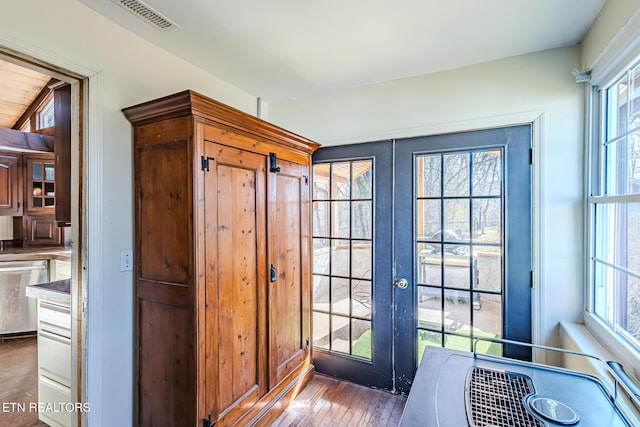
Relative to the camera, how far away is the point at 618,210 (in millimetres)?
1637

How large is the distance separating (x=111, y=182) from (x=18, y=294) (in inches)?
122

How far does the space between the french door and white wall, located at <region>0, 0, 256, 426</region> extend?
147cm

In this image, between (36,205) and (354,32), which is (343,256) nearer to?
(354,32)

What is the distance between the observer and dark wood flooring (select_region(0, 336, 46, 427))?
221 centimetres

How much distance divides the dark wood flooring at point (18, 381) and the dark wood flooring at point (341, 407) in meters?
1.77

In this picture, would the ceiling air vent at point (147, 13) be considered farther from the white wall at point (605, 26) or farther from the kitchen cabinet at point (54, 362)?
the white wall at point (605, 26)

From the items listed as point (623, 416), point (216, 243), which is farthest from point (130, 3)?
point (623, 416)

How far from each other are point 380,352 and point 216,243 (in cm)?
164

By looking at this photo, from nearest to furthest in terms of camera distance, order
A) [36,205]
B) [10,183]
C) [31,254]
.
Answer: [31,254]
[10,183]
[36,205]

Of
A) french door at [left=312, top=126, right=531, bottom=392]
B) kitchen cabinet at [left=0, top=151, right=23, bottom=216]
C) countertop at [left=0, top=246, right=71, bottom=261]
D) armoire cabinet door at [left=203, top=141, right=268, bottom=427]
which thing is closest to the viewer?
armoire cabinet door at [left=203, top=141, right=268, bottom=427]

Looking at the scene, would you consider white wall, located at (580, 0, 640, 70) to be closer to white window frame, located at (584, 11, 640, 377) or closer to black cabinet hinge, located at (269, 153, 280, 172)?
white window frame, located at (584, 11, 640, 377)

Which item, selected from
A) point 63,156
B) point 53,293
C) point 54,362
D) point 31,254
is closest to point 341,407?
point 54,362

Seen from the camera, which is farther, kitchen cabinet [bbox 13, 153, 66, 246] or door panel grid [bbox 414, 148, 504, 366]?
kitchen cabinet [bbox 13, 153, 66, 246]

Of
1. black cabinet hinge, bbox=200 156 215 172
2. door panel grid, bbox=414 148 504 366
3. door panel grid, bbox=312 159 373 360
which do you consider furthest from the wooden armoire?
door panel grid, bbox=414 148 504 366
